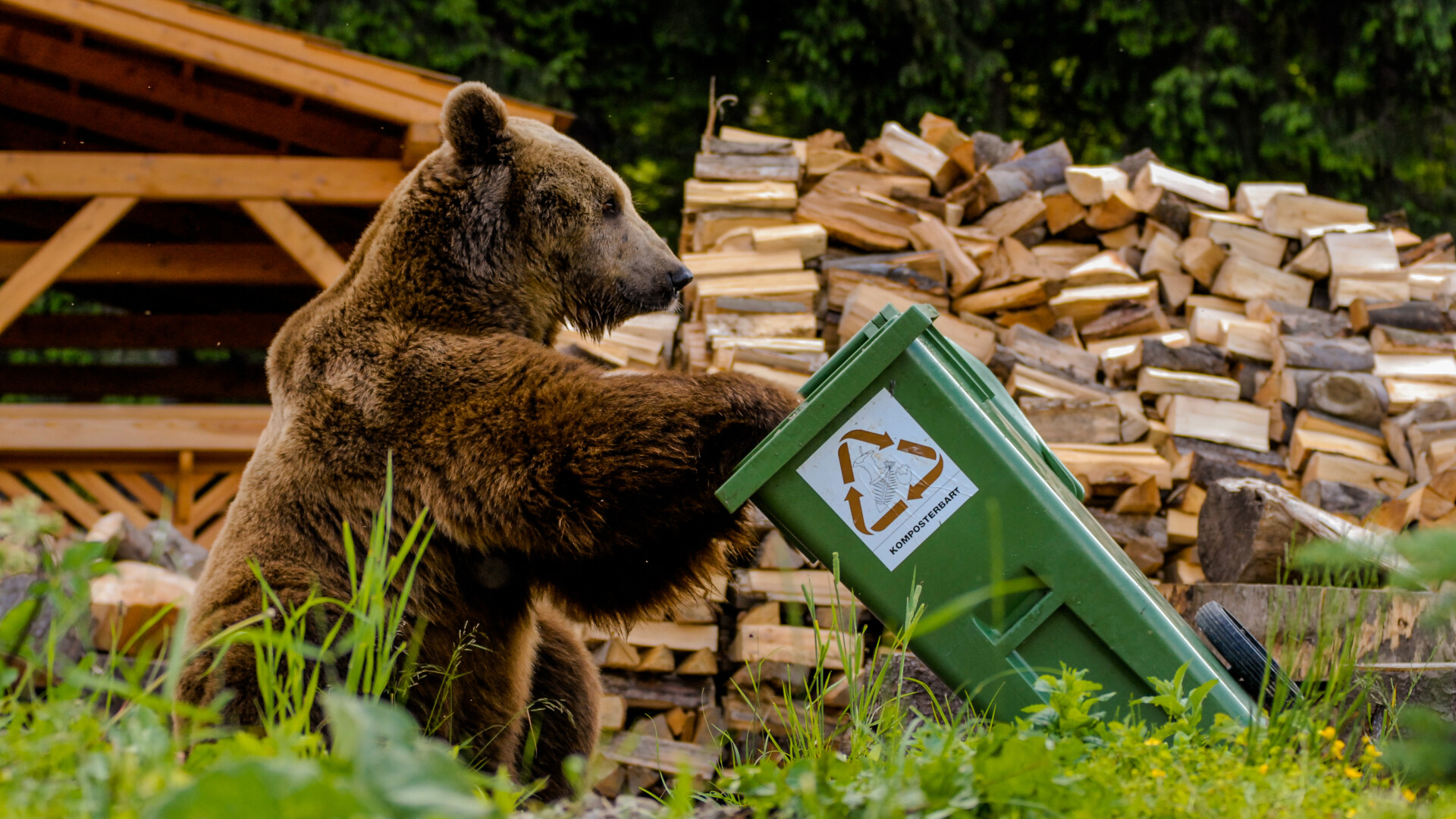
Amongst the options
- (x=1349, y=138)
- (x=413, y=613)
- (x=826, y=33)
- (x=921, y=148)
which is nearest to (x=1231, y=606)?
(x=413, y=613)

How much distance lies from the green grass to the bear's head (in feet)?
3.25

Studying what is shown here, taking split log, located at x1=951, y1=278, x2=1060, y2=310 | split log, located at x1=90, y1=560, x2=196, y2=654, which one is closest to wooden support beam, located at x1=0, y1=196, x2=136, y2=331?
split log, located at x1=90, y1=560, x2=196, y2=654

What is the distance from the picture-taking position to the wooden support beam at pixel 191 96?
6.09 metres

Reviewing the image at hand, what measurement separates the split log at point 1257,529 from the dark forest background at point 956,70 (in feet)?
28.5

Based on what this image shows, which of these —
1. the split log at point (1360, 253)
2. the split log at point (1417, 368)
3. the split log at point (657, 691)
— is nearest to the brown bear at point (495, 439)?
the split log at point (657, 691)

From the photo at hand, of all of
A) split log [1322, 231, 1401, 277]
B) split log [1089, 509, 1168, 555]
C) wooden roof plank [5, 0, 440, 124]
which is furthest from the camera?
wooden roof plank [5, 0, 440, 124]

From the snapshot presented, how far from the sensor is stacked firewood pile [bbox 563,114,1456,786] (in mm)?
4332

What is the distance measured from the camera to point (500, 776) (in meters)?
1.13

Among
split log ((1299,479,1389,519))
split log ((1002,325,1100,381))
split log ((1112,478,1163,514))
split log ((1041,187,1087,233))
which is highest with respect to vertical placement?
split log ((1041,187,1087,233))

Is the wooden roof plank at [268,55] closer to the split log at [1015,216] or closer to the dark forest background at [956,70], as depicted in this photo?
the split log at [1015,216]

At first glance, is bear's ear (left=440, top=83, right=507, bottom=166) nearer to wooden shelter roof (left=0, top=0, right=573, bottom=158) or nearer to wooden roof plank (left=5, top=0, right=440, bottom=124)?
wooden shelter roof (left=0, top=0, right=573, bottom=158)

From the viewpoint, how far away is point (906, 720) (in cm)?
325

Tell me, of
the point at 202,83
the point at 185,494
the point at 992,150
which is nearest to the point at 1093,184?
the point at 992,150

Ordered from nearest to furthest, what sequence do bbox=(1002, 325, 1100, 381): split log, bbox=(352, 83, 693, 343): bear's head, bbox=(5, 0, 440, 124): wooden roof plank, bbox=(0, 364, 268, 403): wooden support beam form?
bbox=(352, 83, 693, 343): bear's head
bbox=(1002, 325, 1100, 381): split log
bbox=(5, 0, 440, 124): wooden roof plank
bbox=(0, 364, 268, 403): wooden support beam
